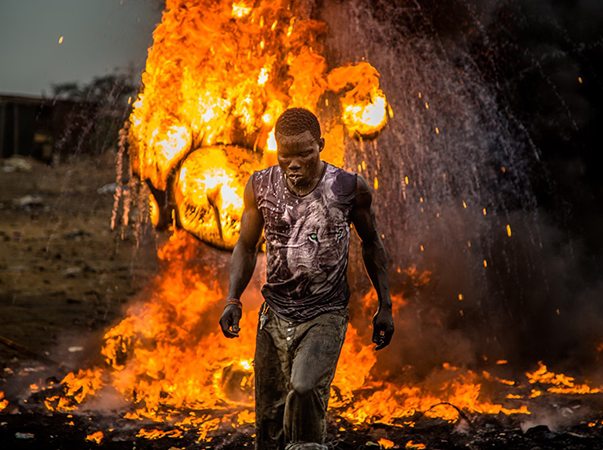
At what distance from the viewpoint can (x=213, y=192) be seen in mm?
6168

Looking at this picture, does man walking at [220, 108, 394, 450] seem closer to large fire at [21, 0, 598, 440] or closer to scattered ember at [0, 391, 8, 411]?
large fire at [21, 0, 598, 440]

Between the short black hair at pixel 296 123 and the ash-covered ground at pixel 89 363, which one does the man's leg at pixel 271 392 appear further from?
the ash-covered ground at pixel 89 363

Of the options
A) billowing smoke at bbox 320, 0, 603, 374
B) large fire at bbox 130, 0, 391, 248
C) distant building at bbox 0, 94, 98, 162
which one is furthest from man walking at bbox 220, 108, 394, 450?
distant building at bbox 0, 94, 98, 162

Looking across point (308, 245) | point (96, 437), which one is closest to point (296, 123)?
point (308, 245)

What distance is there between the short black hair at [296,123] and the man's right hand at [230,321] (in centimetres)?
92

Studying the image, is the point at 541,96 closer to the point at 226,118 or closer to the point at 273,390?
the point at 226,118

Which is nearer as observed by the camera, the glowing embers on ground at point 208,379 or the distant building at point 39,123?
the glowing embers on ground at point 208,379

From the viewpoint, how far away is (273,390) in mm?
3240

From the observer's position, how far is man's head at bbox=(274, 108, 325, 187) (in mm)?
3182

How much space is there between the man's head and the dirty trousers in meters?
0.71

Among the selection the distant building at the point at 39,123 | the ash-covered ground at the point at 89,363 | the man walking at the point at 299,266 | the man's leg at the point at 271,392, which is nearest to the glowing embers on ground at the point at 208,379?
the ash-covered ground at the point at 89,363

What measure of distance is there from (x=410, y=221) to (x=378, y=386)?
3.11 m

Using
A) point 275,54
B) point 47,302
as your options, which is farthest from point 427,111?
point 47,302

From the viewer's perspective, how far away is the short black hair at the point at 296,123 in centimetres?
318
